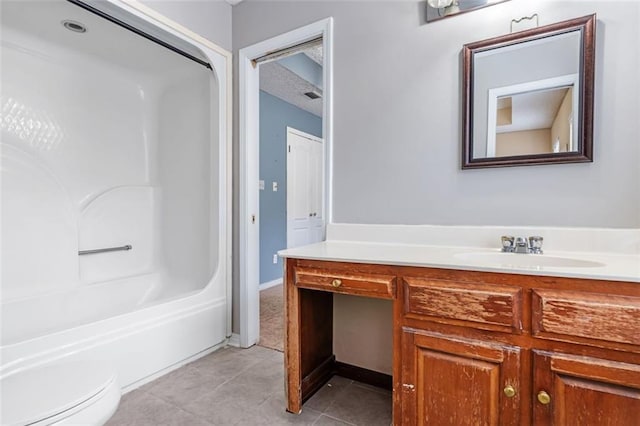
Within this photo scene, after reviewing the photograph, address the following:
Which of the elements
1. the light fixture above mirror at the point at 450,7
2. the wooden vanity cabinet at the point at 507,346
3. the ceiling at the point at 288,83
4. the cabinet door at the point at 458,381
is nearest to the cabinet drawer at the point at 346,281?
the wooden vanity cabinet at the point at 507,346

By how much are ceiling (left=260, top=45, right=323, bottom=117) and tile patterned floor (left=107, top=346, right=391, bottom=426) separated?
257 centimetres

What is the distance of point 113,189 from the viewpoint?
256 centimetres

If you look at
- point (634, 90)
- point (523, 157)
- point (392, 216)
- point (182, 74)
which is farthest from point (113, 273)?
point (634, 90)

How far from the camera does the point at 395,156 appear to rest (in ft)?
5.80

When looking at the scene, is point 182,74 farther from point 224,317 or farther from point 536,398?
point 536,398

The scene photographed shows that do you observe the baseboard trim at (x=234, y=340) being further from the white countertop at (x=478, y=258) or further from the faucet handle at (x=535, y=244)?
the faucet handle at (x=535, y=244)

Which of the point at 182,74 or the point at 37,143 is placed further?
the point at 182,74

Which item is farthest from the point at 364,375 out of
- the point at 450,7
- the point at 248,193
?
the point at 450,7

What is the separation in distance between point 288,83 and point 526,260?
303 cm

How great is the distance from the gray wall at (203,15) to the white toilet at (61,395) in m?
1.93

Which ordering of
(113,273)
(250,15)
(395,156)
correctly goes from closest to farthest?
(395,156) → (250,15) → (113,273)

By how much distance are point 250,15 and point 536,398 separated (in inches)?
106

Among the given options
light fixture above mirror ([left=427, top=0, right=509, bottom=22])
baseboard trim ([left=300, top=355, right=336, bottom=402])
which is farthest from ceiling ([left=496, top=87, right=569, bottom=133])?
baseboard trim ([left=300, top=355, right=336, bottom=402])

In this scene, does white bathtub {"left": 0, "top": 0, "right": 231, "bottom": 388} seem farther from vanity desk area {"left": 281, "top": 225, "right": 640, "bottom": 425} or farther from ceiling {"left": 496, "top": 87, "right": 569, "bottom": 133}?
ceiling {"left": 496, "top": 87, "right": 569, "bottom": 133}
